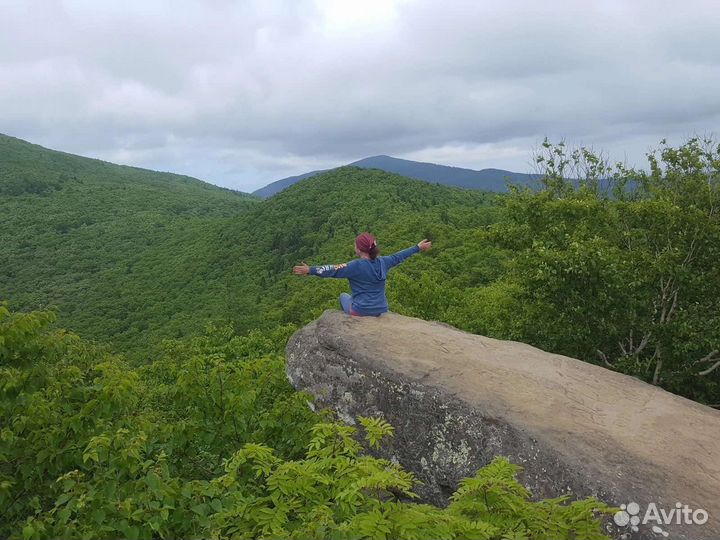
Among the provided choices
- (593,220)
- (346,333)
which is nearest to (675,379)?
(593,220)

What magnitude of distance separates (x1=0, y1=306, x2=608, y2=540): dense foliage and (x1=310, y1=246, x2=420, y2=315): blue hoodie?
9.98 ft

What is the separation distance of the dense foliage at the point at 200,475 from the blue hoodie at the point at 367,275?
3041mm

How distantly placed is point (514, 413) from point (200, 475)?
195 inches

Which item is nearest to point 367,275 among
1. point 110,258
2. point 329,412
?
point 329,412

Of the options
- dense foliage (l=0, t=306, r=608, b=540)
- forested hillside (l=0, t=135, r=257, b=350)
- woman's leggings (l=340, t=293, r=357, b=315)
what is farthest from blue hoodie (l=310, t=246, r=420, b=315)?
forested hillside (l=0, t=135, r=257, b=350)

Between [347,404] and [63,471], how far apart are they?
15.9 feet

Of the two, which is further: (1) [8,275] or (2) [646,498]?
(1) [8,275]

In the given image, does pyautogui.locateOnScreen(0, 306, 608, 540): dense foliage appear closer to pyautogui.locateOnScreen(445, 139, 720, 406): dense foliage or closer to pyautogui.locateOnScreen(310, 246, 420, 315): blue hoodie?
pyautogui.locateOnScreen(310, 246, 420, 315): blue hoodie

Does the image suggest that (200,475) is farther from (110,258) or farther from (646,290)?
(110,258)

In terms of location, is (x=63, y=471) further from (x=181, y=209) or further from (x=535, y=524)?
(x=181, y=209)

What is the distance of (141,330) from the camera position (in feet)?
262

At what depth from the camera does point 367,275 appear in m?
11.0

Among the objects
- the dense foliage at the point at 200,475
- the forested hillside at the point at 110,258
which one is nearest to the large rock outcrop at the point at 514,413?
the dense foliage at the point at 200,475

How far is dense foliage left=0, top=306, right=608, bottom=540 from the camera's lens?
4426 mm
